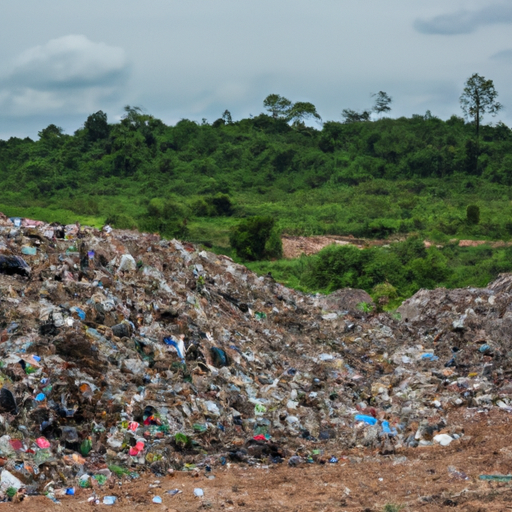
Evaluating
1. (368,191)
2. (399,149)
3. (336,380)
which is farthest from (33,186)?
(336,380)

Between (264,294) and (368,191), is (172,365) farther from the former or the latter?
(368,191)

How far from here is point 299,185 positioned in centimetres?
3650

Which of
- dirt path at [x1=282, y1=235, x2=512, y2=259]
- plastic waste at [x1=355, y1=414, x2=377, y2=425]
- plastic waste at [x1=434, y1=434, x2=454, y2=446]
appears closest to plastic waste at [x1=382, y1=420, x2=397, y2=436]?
plastic waste at [x1=355, y1=414, x2=377, y2=425]

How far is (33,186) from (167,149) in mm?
9196

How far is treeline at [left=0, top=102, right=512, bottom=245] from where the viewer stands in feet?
88.9

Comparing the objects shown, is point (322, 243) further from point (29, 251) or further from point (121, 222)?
point (29, 251)

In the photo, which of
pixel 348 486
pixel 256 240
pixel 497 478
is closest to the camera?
pixel 497 478

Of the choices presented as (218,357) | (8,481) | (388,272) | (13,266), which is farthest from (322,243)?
(8,481)

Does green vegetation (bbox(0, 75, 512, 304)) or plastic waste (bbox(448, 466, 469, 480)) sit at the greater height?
green vegetation (bbox(0, 75, 512, 304))

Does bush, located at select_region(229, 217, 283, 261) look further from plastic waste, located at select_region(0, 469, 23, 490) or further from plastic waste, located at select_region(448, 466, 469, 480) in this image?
plastic waste, located at select_region(0, 469, 23, 490)

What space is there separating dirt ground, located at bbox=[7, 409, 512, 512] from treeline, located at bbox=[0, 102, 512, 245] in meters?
18.5

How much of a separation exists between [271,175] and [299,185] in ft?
8.22

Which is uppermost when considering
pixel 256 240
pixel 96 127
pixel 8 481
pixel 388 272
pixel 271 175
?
pixel 96 127

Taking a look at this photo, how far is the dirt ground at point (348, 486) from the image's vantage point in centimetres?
479
